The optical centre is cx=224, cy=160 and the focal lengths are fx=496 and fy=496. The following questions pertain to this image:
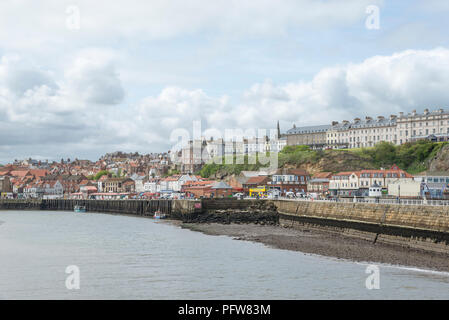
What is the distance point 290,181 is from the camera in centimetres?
8988

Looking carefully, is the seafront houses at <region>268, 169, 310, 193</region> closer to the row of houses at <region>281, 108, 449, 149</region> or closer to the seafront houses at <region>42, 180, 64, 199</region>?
the row of houses at <region>281, 108, 449, 149</region>

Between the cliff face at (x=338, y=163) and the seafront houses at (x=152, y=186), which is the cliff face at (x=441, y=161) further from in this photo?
the seafront houses at (x=152, y=186)

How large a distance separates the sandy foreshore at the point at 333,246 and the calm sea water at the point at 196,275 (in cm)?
160

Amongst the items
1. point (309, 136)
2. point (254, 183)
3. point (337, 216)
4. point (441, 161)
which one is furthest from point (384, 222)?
point (309, 136)

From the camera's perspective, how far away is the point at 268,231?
47.9 metres

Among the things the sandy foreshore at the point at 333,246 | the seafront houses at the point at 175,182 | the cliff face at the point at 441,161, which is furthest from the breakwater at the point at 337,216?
the cliff face at the point at 441,161

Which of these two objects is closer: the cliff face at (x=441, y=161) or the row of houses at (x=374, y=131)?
the cliff face at (x=441, y=161)

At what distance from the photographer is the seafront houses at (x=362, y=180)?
76.2 meters

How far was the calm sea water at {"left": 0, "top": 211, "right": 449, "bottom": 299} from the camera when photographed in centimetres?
2156

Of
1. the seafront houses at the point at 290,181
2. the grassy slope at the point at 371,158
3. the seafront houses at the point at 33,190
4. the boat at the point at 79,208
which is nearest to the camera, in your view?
the seafront houses at the point at 290,181

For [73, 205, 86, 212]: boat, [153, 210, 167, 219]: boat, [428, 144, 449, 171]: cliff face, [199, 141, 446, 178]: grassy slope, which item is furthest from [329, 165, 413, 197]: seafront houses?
[73, 205, 86, 212]: boat

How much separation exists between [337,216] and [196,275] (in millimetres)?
21754

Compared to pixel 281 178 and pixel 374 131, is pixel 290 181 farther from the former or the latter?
pixel 374 131
